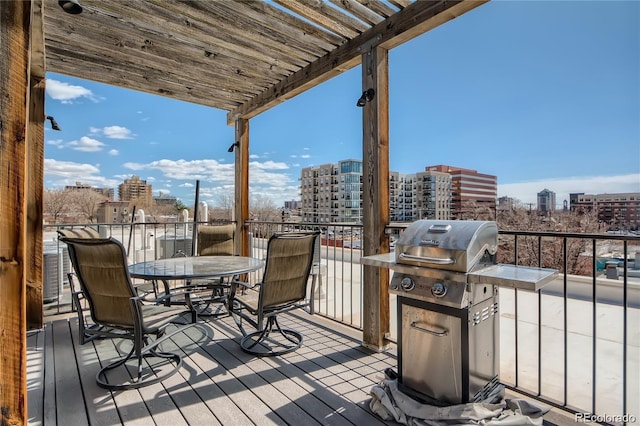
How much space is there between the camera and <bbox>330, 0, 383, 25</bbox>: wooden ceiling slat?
2.69 m

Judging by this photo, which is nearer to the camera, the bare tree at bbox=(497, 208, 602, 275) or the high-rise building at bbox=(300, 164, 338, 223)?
the bare tree at bbox=(497, 208, 602, 275)

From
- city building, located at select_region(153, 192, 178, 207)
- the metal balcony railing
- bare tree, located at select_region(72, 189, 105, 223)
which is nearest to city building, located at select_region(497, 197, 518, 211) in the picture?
the metal balcony railing

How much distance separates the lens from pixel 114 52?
11.8ft

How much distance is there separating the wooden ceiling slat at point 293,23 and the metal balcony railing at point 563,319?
1.79 meters

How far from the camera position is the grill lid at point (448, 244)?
193 cm

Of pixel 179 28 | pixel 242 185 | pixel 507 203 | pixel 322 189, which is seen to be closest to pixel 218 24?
pixel 179 28

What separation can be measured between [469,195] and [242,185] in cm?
977

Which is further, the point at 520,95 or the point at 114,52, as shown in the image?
the point at 520,95

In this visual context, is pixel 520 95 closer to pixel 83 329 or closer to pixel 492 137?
pixel 492 137

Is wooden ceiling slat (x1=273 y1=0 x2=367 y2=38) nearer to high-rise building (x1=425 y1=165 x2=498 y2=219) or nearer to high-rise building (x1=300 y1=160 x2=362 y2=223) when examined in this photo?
high-rise building (x1=425 y1=165 x2=498 y2=219)

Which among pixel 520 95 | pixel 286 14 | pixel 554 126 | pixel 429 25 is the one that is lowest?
pixel 429 25

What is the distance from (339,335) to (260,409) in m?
1.43

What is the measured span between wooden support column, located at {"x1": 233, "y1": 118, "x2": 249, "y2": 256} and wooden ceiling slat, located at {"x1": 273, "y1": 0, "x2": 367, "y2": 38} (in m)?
2.71

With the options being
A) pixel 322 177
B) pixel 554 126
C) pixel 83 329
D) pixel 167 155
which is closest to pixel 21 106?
pixel 83 329
